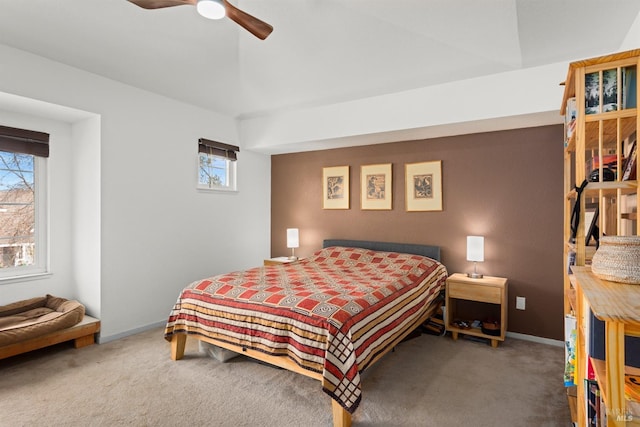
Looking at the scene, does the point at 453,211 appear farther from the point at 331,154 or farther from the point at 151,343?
the point at 151,343

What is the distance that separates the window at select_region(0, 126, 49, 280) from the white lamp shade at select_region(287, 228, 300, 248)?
2.67 meters

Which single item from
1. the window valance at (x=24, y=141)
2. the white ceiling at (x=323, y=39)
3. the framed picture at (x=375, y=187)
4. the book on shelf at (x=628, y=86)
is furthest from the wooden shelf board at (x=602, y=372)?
the window valance at (x=24, y=141)

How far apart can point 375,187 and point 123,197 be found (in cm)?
283

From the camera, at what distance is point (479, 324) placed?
140 inches

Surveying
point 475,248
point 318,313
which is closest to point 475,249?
point 475,248

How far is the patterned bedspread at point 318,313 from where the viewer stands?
2092 millimetres

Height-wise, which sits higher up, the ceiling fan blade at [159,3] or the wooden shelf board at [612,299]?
the ceiling fan blade at [159,3]

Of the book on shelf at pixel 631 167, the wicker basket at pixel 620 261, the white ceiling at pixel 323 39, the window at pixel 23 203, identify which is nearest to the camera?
the wicker basket at pixel 620 261

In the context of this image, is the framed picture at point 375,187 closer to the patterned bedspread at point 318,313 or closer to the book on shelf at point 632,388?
the patterned bedspread at point 318,313

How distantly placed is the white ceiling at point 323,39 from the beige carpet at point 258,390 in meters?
2.50

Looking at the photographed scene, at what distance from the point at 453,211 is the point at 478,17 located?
210cm

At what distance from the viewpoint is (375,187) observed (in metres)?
4.46

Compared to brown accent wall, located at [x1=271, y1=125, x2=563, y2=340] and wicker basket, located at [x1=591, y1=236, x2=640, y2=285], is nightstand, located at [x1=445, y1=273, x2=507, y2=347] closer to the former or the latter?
brown accent wall, located at [x1=271, y1=125, x2=563, y2=340]

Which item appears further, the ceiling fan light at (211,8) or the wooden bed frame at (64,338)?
the wooden bed frame at (64,338)
